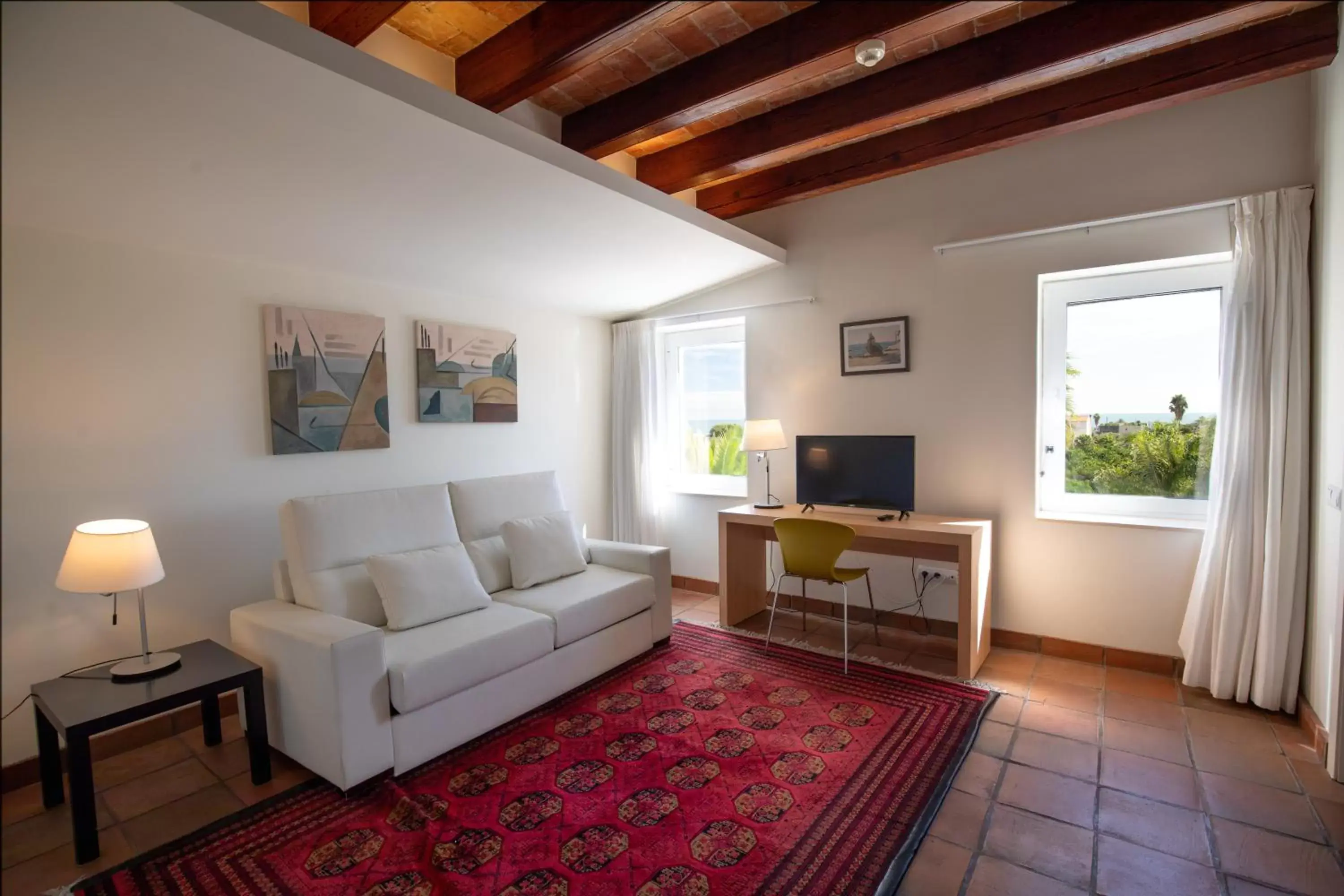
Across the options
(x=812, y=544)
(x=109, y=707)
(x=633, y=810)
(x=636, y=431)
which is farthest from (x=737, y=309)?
(x=109, y=707)

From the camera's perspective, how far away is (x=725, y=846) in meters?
1.97

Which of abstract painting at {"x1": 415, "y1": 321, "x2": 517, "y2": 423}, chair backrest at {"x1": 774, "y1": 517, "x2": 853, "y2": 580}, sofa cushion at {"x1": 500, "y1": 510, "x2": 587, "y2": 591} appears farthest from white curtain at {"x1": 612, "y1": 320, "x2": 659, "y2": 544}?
chair backrest at {"x1": 774, "y1": 517, "x2": 853, "y2": 580}

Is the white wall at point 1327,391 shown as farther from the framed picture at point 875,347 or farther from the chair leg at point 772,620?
the chair leg at point 772,620

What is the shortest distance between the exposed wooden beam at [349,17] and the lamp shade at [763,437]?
2.76 m

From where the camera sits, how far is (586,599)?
308 centimetres

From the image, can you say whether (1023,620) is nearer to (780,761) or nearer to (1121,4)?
(780,761)

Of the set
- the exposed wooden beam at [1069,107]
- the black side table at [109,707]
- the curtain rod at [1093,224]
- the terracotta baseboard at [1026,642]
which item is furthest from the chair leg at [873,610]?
the black side table at [109,707]

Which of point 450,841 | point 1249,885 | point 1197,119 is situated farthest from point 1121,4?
point 450,841

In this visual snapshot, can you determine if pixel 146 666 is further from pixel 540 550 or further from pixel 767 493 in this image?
pixel 767 493

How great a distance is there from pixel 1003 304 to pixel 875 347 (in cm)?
70

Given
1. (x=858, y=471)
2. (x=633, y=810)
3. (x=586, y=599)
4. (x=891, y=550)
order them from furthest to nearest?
(x=858, y=471)
(x=891, y=550)
(x=586, y=599)
(x=633, y=810)

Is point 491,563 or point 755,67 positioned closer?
point 755,67

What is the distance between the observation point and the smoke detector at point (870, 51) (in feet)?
6.60

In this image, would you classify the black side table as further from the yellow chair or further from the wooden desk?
the wooden desk
